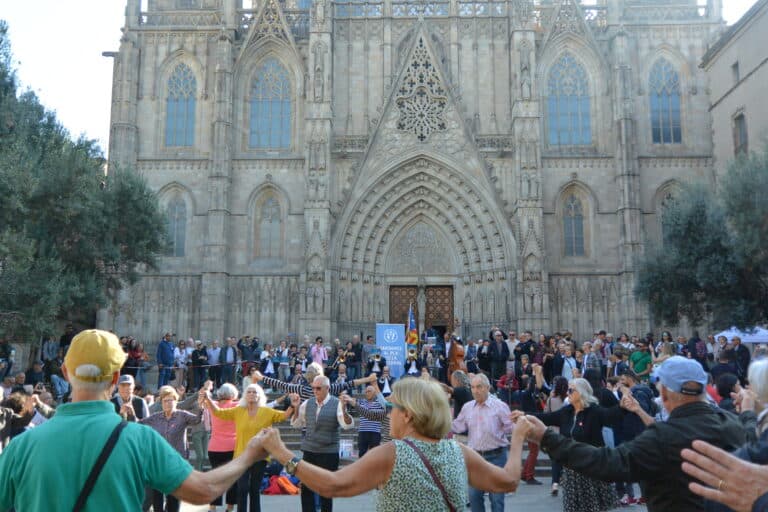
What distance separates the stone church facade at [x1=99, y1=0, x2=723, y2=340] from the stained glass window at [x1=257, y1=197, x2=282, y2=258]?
0.21 feet

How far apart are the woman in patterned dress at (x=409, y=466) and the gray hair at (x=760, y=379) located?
4.20ft

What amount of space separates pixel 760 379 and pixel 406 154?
25.7m

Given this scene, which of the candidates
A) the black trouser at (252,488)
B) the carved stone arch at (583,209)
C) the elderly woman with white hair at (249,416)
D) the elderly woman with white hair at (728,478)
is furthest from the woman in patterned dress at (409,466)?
the carved stone arch at (583,209)

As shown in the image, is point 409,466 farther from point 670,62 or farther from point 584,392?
point 670,62

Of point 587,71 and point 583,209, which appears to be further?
point 587,71

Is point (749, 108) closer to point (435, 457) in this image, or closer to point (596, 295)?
point (596, 295)

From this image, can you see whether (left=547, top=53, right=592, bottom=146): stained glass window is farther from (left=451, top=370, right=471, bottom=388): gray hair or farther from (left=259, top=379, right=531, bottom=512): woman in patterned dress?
(left=259, top=379, right=531, bottom=512): woman in patterned dress

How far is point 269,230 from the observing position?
29500mm

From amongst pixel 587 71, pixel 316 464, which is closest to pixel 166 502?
pixel 316 464

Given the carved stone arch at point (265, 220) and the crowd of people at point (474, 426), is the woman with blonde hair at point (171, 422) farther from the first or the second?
the carved stone arch at point (265, 220)

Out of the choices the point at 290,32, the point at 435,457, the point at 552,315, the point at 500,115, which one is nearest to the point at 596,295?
the point at 552,315

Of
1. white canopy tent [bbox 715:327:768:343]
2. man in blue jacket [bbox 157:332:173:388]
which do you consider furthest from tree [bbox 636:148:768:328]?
man in blue jacket [bbox 157:332:173:388]

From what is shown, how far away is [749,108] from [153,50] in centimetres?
2403

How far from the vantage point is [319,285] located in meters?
26.7
